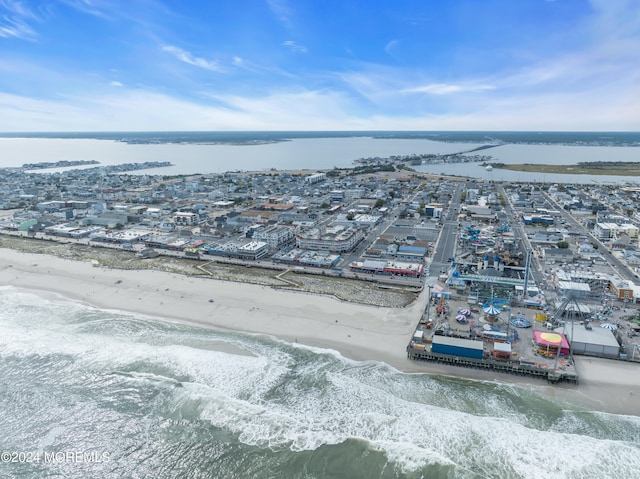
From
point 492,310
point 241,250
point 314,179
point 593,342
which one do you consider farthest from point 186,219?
point 593,342

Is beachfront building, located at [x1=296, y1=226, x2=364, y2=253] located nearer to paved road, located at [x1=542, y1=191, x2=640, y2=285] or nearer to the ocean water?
the ocean water

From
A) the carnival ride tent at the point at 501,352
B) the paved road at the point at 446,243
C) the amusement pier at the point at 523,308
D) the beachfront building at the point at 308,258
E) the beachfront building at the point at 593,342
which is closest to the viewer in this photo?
the carnival ride tent at the point at 501,352

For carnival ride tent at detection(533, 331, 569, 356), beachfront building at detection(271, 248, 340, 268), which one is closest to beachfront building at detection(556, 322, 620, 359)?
carnival ride tent at detection(533, 331, 569, 356)

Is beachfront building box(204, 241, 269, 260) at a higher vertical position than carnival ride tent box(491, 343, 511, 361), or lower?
higher

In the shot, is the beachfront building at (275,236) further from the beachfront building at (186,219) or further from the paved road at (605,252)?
the paved road at (605,252)

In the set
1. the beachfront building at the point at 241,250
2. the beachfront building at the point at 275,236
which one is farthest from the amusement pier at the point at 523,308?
the beachfront building at the point at 241,250

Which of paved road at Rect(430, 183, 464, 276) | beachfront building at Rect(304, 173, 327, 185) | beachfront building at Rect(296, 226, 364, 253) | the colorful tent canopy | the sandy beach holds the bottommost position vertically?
the sandy beach

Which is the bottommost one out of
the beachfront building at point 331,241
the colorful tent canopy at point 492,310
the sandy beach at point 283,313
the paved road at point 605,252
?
the sandy beach at point 283,313
